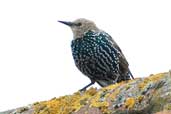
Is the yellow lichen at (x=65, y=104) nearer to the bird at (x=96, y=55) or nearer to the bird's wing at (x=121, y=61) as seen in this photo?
the bird at (x=96, y=55)

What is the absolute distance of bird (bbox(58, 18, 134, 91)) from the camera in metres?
8.40

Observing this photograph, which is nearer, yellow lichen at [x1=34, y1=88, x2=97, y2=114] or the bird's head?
yellow lichen at [x1=34, y1=88, x2=97, y2=114]

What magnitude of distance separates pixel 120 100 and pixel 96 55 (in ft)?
12.9

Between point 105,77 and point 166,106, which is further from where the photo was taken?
point 105,77

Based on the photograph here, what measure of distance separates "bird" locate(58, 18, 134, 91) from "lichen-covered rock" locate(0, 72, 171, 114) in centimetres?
290

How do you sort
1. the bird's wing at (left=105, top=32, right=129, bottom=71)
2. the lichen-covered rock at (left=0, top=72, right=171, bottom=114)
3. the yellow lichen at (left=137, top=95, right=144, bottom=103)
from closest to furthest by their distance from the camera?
the lichen-covered rock at (left=0, top=72, right=171, bottom=114) → the yellow lichen at (left=137, top=95, right=144, bottom=103) → the bird's wing at (left=105, top=32, right=129, bottom=71)

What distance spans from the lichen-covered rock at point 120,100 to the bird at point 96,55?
9.53 ft

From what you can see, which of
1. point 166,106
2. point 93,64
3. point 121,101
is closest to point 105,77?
point 93,64

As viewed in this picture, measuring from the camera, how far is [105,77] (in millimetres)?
8414

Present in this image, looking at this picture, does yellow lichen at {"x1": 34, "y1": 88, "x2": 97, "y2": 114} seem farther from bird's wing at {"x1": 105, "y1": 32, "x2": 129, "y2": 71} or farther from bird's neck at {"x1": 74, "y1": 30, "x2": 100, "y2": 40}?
bird's wing at {"x1": 105, "y1": 32, "x2": 129, "y2": 71}

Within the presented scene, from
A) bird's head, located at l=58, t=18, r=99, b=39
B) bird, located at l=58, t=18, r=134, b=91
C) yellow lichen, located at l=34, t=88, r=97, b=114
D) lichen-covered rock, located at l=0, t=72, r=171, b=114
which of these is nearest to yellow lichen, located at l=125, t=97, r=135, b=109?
lichen-covered rock, located at l=0, t=72, r=171, b=114

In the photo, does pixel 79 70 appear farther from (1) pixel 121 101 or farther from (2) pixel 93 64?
(1) pixel 121 101

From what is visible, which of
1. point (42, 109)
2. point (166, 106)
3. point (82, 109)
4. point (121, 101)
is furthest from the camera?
point (42, 109)

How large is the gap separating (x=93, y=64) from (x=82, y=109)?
363cm
